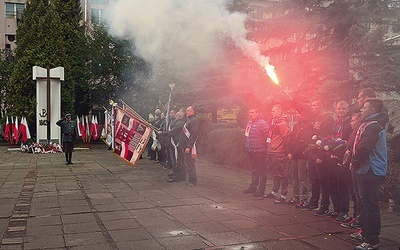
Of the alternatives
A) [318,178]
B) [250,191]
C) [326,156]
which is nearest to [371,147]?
[326,156]

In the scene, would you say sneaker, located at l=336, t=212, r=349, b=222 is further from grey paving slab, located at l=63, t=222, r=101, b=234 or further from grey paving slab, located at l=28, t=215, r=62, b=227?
grey paving slab, located at l=28, t=215, r=62, b=227

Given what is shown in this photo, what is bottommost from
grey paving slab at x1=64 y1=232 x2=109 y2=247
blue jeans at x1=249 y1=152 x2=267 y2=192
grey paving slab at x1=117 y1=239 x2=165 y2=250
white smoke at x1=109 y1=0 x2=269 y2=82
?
grey paving slab at x1=64 y1=232 x2=109 y2=247

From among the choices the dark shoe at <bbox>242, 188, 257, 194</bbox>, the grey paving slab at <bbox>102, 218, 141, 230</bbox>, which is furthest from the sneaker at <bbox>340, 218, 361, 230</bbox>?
the grey paving slab at <bbox>102, 218, 141, 230</bbox>

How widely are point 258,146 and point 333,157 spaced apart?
217 centimetres

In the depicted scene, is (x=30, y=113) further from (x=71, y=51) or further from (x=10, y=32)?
(x=10, y=32)

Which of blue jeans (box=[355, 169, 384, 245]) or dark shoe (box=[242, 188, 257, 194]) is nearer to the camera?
blue jeans (box=[355, 169, 384, 245])

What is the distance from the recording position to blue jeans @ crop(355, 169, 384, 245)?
17.2 ft

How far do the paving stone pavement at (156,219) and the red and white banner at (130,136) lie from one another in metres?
1.08

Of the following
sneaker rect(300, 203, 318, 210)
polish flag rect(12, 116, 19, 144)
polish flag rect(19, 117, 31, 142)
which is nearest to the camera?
sneaker rect(300, 203, 318, 210)

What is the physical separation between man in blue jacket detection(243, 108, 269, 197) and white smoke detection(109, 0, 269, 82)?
247cm

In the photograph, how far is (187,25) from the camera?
A: 13141 millimetres

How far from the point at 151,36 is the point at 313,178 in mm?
9529

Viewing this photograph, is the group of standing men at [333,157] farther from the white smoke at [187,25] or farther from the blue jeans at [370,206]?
the white smoke at [187,25]

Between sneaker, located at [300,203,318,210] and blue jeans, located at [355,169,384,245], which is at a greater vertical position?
blue jeans, located at [355,169,384,245]
